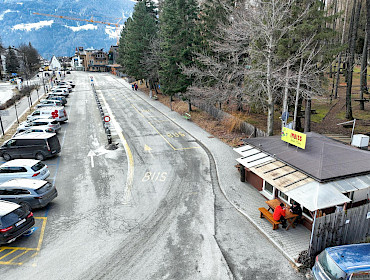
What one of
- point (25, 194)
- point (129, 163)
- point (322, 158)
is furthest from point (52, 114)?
point (322, 158)

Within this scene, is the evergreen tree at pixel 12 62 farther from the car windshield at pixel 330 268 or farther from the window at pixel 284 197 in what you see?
the car windshield at pixel 330 268

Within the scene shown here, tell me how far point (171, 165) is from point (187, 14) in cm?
2056

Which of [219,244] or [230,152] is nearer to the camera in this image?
[219,244]

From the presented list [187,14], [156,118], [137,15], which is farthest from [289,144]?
[137,15]

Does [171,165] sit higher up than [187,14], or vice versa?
[187,14]

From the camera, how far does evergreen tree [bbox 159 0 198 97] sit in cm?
3045

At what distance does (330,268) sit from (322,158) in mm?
5452

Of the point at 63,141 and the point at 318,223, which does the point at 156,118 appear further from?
the point at 318,223

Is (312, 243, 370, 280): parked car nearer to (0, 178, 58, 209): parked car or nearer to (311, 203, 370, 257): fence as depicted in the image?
(311, 203, 370, 257): fence

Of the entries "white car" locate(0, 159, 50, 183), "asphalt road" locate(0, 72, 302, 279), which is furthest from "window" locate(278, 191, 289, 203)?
"white car" locate(0, 159, 50, 183)

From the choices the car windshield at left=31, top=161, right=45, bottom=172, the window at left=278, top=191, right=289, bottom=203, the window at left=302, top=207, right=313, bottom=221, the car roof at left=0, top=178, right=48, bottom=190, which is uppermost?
the car windshield at left=31, top=161, right=45, bottom=172

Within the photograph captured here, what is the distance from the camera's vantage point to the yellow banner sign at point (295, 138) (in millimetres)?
12875

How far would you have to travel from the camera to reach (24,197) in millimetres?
12734

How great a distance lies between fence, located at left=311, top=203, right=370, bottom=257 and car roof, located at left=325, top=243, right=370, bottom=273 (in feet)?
2.46
